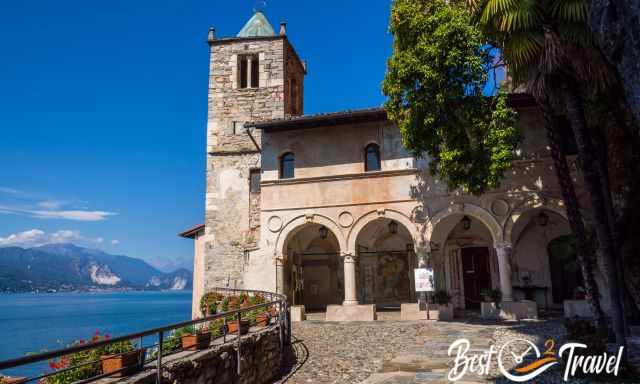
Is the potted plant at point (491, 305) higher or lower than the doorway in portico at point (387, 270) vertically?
lower

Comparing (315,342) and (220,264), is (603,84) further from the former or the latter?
(220,264)

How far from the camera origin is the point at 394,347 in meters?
10.5

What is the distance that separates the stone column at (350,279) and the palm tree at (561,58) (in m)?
9.07

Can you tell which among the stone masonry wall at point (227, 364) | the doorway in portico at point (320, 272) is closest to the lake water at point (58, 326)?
the stone masonry wall at point (227, 364)

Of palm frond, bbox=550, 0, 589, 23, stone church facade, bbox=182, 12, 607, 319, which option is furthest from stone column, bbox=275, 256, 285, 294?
palm frond, bbox=550, 0, 589, 23

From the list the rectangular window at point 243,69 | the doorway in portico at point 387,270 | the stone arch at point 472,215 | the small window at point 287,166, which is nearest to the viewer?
the stone arch at point 472,215

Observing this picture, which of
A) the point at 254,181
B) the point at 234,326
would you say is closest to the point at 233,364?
the point at 234,326

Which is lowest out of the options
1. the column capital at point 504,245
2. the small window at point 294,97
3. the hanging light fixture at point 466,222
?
the column capital at point 504,245

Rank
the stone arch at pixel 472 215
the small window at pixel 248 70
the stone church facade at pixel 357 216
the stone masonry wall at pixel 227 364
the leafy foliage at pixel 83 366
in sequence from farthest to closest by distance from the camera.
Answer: the small window at pixel 248 70, the stone church facade at pixel 357 216, the stone arch at pixel 472 215, the leafy foliage at pixel 83 366, the stone masonry wall at pixel 227 364

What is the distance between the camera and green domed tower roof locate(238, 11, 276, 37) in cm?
2527

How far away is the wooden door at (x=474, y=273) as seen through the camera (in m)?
19.2

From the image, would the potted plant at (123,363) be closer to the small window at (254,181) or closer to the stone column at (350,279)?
the stone column at (350,279)

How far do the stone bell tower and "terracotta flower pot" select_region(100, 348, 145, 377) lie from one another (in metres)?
14.9

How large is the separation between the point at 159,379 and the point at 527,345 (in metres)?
7.62
